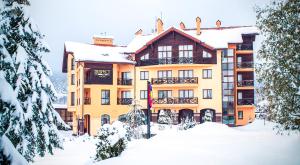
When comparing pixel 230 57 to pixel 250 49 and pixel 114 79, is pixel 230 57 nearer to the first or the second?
pixel 250 49

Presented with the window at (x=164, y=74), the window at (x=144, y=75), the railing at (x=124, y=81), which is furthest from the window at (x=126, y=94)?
the window at (x=164, y=74)

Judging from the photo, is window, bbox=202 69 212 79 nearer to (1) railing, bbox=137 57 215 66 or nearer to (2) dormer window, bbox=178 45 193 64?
(1) railing, bbox=137 57 215 66

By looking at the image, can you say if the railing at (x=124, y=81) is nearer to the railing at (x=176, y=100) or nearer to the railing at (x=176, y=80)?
the railing at (x=176, y=80)

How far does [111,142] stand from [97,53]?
3000 centimetres

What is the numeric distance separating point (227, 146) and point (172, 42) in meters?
30.4

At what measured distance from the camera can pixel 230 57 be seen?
44438 mm

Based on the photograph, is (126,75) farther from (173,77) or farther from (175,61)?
(175,61)

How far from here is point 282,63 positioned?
1510 centimetres

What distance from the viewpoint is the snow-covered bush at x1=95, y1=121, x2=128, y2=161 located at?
54.4 ft

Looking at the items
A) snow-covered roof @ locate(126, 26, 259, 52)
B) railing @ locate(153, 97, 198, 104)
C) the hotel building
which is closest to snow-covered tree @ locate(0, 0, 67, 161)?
the hotel building

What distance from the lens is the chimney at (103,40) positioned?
4959cm

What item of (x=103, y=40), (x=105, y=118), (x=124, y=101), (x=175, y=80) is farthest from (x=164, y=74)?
(x=103, y=40)

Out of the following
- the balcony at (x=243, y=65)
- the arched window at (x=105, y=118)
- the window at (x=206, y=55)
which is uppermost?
the window at (x=206, y=55)

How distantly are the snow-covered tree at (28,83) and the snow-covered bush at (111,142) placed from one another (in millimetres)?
1989
